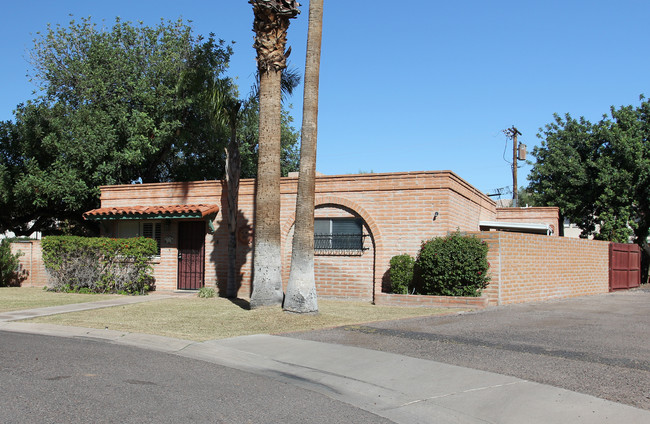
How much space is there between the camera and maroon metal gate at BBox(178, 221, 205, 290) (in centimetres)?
2052

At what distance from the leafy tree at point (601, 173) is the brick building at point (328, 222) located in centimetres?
1012

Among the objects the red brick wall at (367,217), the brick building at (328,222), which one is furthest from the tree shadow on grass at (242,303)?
the red brick wall at (367,217)

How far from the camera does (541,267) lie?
18.8 m

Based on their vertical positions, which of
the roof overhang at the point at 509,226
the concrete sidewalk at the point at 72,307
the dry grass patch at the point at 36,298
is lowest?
the dry grass patch at the point at 36,298

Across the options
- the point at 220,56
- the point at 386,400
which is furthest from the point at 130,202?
the point at 386,400

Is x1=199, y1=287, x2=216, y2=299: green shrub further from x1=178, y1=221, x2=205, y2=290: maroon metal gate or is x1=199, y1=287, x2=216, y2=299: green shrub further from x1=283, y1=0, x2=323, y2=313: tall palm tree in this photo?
x1=283, y1=0, x2=323, y2=313: tall palm tree

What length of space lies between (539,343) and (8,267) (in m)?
19.9

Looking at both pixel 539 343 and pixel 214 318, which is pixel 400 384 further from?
pixel 214 318

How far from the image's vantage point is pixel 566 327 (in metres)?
12.0

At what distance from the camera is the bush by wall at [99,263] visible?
1900cm

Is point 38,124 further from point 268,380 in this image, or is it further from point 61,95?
point 268,380

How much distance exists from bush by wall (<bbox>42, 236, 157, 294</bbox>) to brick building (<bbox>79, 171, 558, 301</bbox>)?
5.00ft

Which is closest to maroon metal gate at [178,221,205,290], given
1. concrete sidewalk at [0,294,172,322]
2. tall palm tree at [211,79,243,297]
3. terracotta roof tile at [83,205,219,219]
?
terracotta roof tile at [83,205,219,219]

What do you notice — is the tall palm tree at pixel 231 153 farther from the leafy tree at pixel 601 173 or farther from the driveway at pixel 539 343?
the leafy tree at pixel 601 173
